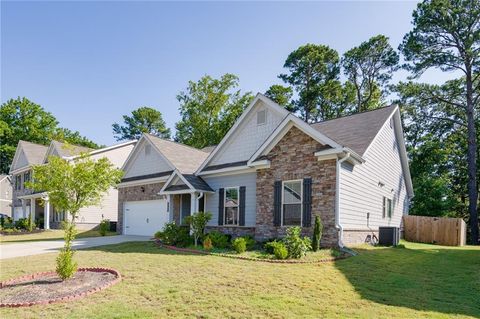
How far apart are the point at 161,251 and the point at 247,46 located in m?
10.9

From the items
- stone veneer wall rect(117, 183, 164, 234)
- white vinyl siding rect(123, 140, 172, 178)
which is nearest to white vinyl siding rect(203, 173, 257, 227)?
white vinyl siding rect(123, 140, 172, 178)

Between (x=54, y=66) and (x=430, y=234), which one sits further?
(x=430, y=234)

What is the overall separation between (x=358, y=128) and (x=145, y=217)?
45.0 ft

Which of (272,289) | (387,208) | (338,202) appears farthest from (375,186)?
(272,289)

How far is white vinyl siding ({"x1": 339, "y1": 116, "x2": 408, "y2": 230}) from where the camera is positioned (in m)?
13.3

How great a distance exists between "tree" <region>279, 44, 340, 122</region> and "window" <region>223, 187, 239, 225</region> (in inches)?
961

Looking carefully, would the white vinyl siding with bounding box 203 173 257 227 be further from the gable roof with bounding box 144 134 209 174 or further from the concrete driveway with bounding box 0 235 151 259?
the concrete driveway with bounding box 0 235 151 259

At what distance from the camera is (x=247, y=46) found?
17641mm

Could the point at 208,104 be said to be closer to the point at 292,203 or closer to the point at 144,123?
the point at 144,123

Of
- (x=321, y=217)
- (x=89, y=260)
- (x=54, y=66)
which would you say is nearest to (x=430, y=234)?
(x=321, y=217)

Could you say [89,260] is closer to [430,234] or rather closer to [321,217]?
[321,217]

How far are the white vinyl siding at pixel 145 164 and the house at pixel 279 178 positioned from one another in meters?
0.06

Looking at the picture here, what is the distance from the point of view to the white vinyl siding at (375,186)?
13341mm

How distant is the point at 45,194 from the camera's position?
91.7ft
